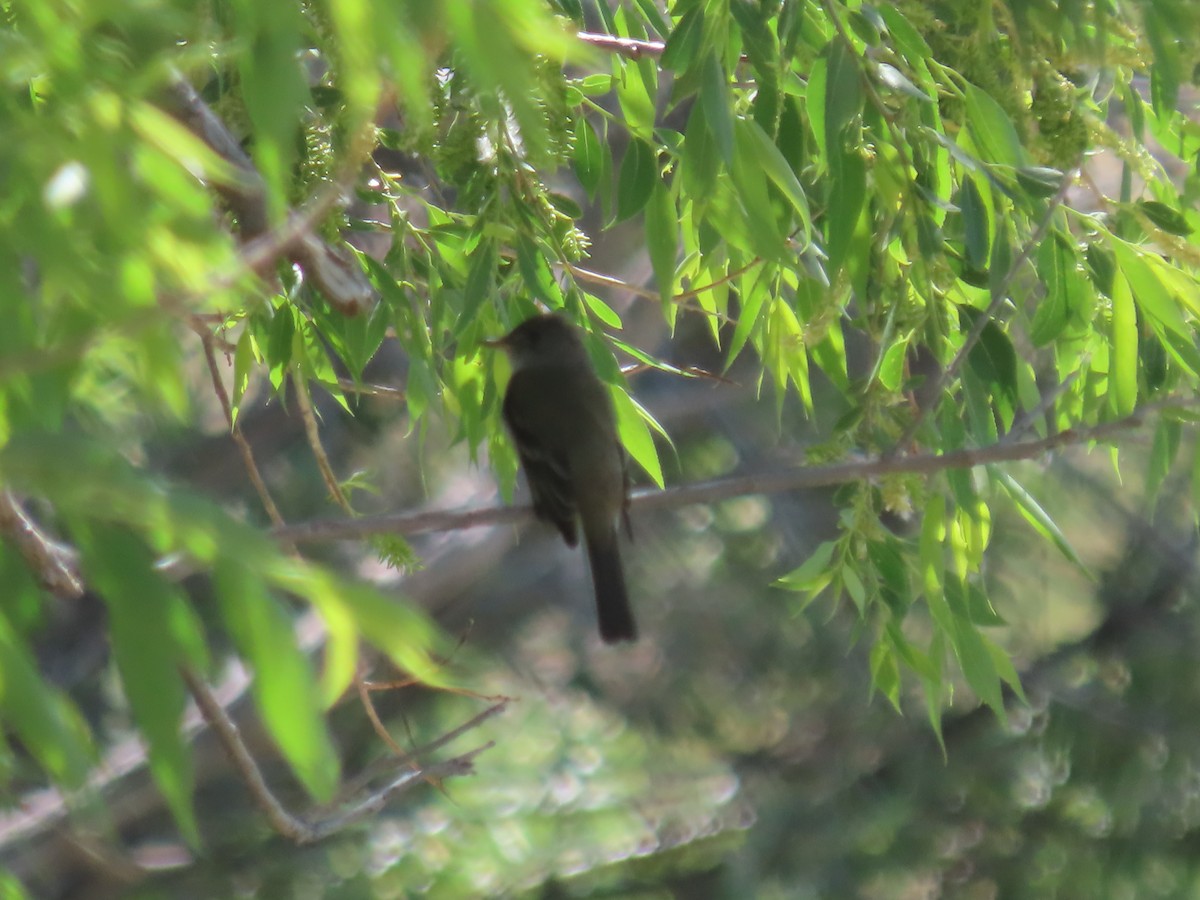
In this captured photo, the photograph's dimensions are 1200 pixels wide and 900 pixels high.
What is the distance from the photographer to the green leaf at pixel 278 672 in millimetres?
1505

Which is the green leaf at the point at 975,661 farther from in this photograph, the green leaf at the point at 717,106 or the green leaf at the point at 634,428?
the green leaf at the point at 717,106

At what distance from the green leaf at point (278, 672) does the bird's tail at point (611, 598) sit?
4146mm

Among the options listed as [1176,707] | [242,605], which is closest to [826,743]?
[1176,707]

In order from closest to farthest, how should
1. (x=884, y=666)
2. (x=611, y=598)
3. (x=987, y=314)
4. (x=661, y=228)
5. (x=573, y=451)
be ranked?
(x=987, y=314), (x=661, y=228), (x=884, y=666), (x=611, y=598), (x=573, y=451)

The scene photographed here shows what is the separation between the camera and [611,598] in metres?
5.73

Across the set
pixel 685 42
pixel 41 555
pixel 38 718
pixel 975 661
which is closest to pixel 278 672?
pixel 38 718

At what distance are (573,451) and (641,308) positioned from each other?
4.17m

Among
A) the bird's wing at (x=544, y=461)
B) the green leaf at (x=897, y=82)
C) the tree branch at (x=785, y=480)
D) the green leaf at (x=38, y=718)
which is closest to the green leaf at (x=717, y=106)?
the green leaf at (x=897, y=82)

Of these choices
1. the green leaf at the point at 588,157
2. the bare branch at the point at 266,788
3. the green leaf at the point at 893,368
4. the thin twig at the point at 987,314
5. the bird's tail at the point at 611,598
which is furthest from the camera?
the bird's tail at the point at 611,598

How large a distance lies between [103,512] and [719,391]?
933 centimetres

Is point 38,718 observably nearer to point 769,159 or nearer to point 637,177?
point 769,159

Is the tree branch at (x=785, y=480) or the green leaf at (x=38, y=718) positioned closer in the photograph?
the green leaf at (x=38, y=718)

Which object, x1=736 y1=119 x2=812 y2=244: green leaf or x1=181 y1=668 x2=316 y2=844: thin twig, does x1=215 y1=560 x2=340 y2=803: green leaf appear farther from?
x1=736 y1=119 x2=812 y2=244: green leaf

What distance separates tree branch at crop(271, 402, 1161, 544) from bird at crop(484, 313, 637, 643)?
207 cm
